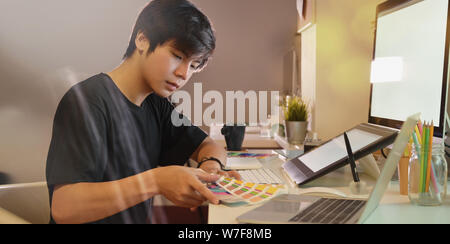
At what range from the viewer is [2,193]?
0.82 m

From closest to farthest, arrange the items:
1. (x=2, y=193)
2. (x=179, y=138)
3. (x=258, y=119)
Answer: (x=2, y=193) → (x=179, y=138) → (x=258, y=119)

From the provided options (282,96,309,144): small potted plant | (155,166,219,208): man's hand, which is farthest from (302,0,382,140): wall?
(155,166,219,208): man's hand

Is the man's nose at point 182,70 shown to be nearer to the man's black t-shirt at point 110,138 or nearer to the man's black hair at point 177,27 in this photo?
the man's black hair at point 177,27

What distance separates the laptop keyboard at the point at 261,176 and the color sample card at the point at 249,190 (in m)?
0.06

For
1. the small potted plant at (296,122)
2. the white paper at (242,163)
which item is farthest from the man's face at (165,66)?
the small potted plant at (296,122)

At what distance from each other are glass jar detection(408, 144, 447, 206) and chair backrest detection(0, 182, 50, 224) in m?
0.81

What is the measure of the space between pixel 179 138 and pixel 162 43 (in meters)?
0.29

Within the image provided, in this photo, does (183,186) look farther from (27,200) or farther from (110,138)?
(27,200)

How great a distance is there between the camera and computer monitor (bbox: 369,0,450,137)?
653 millimetres

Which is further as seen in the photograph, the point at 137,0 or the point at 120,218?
the point at 137,0
